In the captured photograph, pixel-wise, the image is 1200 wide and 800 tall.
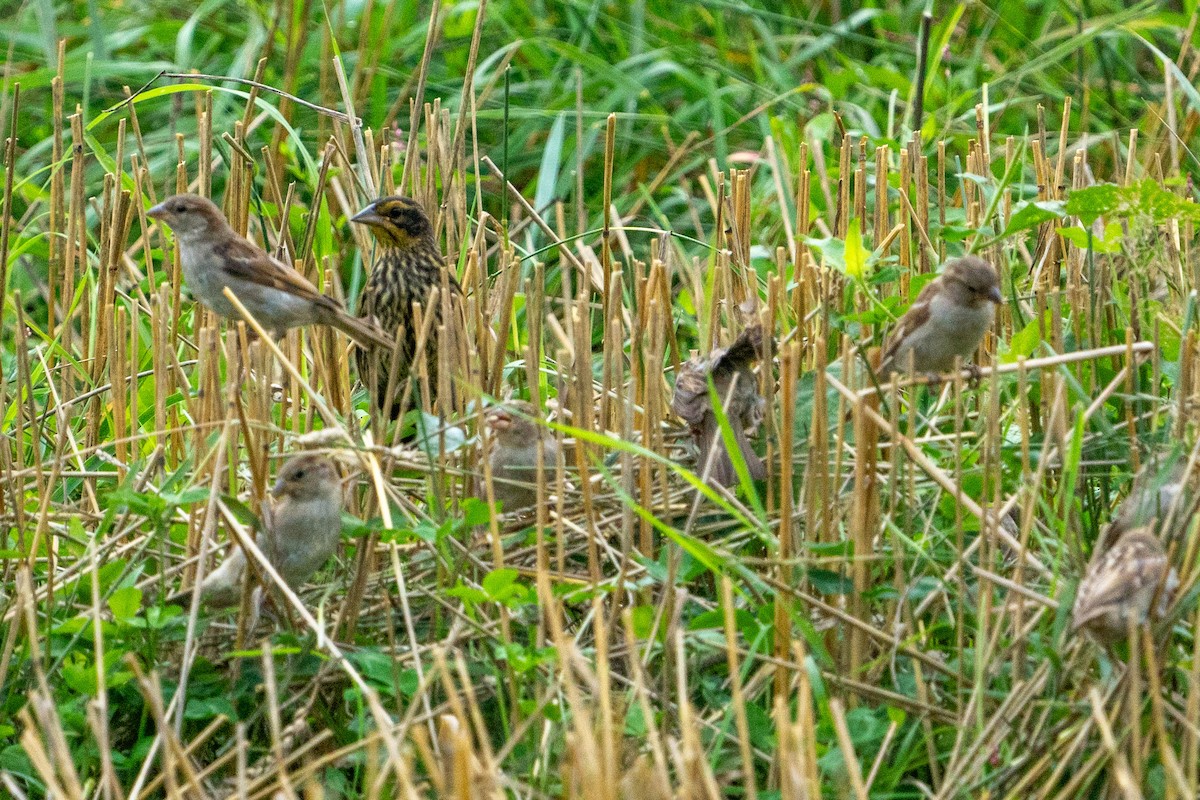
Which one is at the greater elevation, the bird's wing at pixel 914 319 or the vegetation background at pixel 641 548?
the bird's wing at pixel 914 319

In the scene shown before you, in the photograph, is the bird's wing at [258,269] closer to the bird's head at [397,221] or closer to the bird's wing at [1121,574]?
the bird's head at [397,221]

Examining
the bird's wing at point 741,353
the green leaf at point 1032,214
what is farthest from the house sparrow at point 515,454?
the green leaf at point 1032,214

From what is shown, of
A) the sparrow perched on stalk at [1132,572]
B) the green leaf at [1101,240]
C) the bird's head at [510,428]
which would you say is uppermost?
the green leaf at [1101,240]

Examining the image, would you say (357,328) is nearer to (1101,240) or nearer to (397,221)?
(397,221)

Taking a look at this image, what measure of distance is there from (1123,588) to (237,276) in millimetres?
2184

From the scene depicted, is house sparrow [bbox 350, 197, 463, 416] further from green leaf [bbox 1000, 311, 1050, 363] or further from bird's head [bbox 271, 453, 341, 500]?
green leaf [bbox 1000, 311, 1050, 363]

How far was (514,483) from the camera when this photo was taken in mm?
3834

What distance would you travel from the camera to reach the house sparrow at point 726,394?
12.8ft

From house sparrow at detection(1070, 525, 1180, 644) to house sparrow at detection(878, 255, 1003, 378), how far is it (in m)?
0.74

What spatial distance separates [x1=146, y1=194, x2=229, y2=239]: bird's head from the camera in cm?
418

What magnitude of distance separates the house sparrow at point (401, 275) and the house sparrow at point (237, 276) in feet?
1.59

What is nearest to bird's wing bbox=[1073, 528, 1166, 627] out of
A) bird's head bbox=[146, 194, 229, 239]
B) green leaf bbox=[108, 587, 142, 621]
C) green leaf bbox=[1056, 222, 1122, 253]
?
green leaf bbox=[1056, 222, 1122, 253]

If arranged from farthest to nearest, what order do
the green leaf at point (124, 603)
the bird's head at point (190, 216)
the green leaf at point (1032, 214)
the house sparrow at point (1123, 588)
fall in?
the bird's head at point (190, 216) < the green leaf at point (1032, 214) < the green leaf at point (124, 603) < the house sparrow at point (1123, 588)

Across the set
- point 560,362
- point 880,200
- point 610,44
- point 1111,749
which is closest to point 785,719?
point 1111,749
